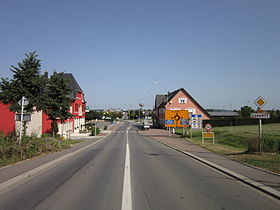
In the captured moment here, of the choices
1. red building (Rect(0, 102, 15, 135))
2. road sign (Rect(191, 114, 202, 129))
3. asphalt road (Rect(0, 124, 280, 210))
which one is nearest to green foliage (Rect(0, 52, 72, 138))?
asphalt road (Rect(0, 124, 280, 210))

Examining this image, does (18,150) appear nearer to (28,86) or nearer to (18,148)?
(18,148)

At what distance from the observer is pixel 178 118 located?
99.8 ft

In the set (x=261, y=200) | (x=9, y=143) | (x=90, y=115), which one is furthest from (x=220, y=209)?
(x=90, y=115)

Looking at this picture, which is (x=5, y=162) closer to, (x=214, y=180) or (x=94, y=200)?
(x=94, y=200)

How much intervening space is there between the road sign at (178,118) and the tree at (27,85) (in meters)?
17.9

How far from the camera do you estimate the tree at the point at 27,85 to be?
17078 mm

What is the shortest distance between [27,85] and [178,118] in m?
18.7

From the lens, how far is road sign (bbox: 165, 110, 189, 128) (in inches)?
1232

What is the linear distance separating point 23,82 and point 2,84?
2.07m

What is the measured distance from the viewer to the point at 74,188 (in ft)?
21.7

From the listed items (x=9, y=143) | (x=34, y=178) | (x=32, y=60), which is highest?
(x=32, y=60)

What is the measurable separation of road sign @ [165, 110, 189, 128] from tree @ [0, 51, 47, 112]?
17937mm

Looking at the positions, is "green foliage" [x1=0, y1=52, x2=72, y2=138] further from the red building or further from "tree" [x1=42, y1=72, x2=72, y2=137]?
the red building

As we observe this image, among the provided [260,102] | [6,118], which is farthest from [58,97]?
[260,102]
